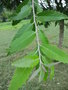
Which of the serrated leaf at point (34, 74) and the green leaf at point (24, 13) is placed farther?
the green leaf at point (24, 13)

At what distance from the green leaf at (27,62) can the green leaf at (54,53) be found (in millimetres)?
17

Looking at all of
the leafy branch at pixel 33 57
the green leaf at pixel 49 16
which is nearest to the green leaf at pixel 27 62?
the leafy branch at pixel 33 57

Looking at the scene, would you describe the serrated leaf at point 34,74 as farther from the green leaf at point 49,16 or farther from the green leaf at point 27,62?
the green leaf at point 49,16

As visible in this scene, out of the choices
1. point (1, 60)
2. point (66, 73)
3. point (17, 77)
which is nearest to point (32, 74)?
point (17, 77)

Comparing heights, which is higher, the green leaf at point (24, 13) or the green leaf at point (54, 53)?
the green leaf at point (24, 13)

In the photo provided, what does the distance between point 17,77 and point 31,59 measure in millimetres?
35

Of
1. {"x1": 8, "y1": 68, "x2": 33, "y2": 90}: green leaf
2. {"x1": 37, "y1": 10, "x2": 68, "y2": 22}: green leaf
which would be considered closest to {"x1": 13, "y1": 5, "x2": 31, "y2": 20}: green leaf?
{"x1": 37, "y1": 10, "x2": 68, "y2": 22}: green leaf

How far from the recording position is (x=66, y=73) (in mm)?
3725

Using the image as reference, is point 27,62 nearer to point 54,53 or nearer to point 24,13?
point 54,53

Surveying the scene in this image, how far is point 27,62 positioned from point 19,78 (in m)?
0.02

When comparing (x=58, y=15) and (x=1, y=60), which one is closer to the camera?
(x=58, y=15)

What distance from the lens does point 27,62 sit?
1.05 ft

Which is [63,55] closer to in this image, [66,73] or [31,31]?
[31,31]

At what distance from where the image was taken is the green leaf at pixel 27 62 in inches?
12.3
